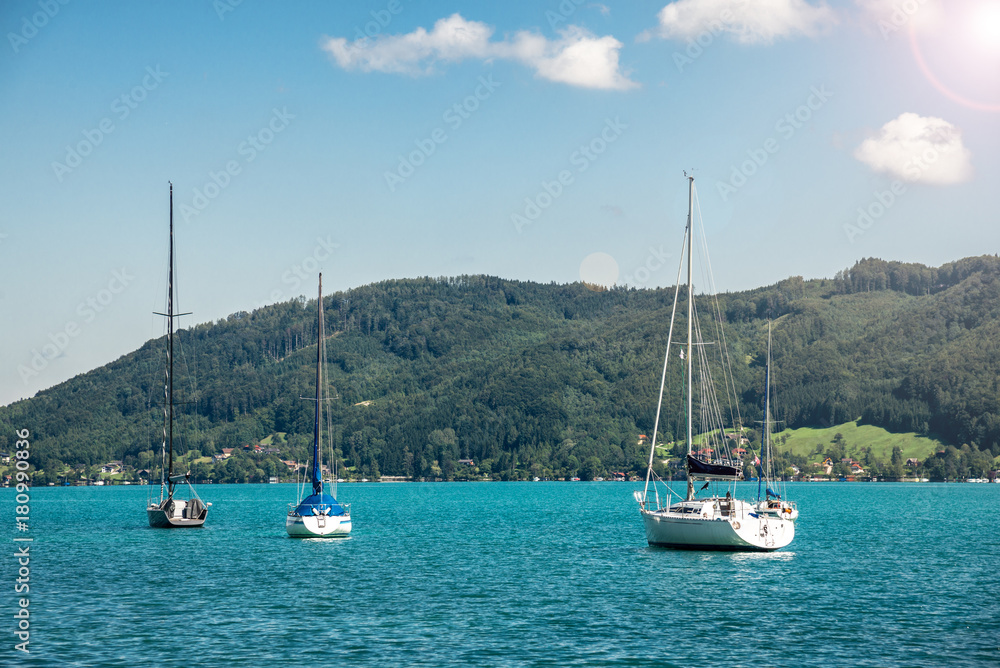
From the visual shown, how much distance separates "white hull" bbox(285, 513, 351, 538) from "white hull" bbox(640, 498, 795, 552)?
2805cm

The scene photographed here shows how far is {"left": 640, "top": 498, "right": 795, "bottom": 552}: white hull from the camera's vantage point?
59.9 m

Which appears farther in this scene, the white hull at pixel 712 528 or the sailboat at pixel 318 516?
the sailboat at pixel 318 516

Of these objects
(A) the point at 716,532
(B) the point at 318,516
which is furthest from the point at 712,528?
(B) the point at 318,516

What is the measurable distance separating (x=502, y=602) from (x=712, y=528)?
18895 millimetres

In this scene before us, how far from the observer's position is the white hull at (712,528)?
197ft

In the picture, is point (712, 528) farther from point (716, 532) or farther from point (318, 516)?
point (318, 516)

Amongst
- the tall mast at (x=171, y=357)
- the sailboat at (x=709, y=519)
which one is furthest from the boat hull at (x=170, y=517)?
the sailboat at (x=709, y=519)

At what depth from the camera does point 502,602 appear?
45625 millimetres

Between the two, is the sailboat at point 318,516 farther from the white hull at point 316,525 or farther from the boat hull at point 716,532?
the boat hull at point 716,532

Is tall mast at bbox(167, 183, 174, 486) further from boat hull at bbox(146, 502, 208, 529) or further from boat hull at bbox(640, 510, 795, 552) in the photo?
boat hull at bbox(640, 510, 795, 552)

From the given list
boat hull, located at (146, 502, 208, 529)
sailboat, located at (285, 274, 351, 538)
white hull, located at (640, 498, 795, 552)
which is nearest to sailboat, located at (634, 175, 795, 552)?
white hull, located at (640, 498, 795, 552)

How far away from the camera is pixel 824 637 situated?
36.9 m

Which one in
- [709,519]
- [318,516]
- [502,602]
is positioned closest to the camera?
[502,602]

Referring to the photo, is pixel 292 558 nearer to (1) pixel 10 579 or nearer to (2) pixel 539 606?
(1) pixel 10 579
